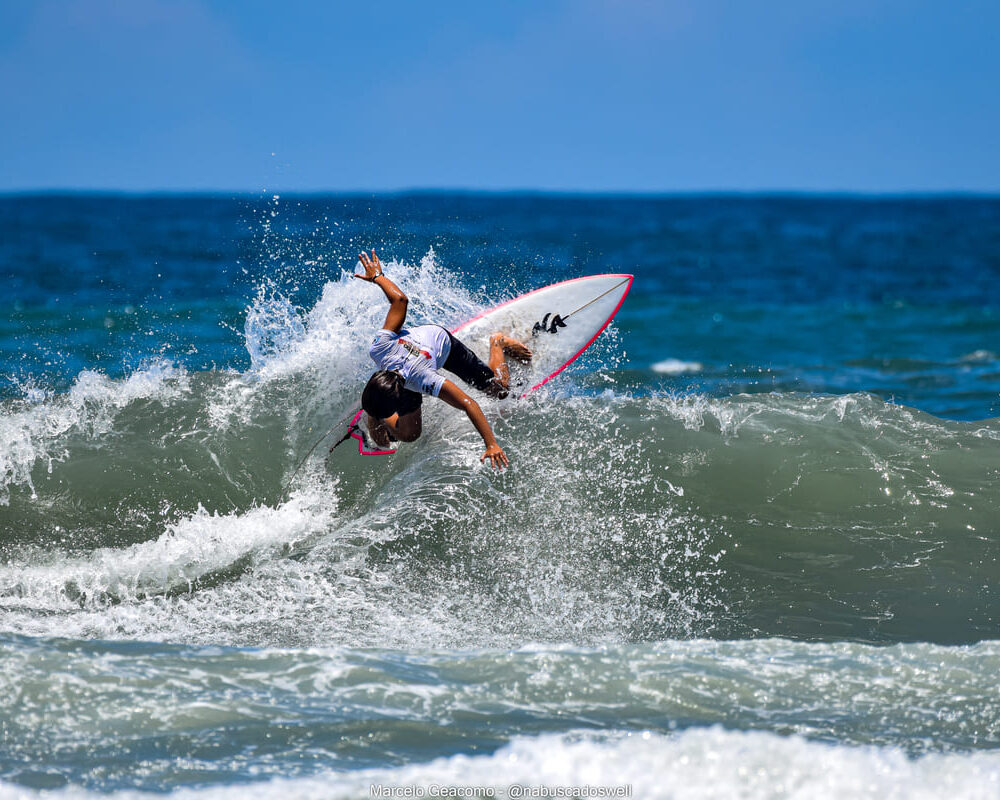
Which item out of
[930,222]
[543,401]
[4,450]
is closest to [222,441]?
[4,450]

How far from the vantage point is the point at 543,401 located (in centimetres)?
834

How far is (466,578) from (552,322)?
10.2 feet

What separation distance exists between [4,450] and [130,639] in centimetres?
343

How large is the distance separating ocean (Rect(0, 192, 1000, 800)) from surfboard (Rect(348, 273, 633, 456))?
0.72ft

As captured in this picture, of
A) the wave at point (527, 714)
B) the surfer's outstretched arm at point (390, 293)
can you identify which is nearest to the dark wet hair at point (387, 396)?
the surfer's outstretched arm at point (390, 293)

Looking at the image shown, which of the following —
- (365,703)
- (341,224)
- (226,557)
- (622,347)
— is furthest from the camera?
(622,347)

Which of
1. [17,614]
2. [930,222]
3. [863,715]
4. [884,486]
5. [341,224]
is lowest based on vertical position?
[17,614]

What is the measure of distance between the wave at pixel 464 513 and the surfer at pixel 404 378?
0.56 m

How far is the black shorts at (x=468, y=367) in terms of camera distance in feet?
24.3

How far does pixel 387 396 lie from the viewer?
6855mm

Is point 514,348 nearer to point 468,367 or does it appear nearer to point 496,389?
point 496,389

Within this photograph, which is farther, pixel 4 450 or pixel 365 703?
pixel 4 450

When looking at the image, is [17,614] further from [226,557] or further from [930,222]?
[930,222]

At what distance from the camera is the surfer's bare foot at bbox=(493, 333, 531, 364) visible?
317 inches
